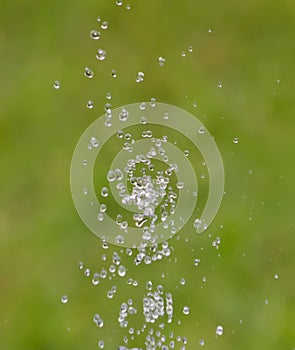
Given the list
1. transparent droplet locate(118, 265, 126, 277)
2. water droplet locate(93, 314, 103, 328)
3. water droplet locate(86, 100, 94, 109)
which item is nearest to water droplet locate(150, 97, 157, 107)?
water droplet locate(86, 100, 94, 109)

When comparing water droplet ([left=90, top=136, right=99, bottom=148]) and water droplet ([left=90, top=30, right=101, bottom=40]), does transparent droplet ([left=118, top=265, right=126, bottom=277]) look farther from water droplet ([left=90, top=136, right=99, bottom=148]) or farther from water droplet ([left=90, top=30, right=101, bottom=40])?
water droplet ([left=90, top=30, right=101, bottom=40])

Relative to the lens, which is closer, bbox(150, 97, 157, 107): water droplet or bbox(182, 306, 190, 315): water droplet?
bbox(182, 306, 190, 315): water droplet

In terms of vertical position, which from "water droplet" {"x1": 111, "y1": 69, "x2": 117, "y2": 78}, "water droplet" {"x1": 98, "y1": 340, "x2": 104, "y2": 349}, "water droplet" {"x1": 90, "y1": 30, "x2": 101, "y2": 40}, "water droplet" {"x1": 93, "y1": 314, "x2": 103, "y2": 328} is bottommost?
"water droplet" {"x1": 98, "y1": 340, "x2": 104, "y2": 349}

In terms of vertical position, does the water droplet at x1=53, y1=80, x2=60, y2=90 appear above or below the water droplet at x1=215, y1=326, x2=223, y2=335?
above

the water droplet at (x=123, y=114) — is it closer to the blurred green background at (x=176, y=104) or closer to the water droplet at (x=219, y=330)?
the blurred green background at (x=176, y=104)

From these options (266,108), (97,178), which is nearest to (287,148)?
(266,108)

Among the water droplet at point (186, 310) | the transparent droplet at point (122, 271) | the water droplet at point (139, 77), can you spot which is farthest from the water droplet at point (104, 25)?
the water droplet at point (186, 310)

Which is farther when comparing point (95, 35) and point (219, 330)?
point (95, 35)

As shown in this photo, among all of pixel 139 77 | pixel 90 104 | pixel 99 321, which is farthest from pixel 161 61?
pixel 99 321

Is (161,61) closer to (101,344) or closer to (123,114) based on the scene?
(123,114)
